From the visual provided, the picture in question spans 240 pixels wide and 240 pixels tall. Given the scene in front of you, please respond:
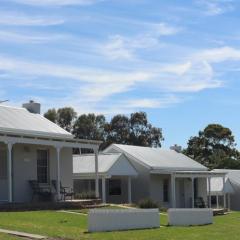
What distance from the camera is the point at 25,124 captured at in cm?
3416

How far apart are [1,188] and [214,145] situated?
218 feet

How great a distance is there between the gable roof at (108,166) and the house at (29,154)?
249 inches

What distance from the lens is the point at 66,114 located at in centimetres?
8331

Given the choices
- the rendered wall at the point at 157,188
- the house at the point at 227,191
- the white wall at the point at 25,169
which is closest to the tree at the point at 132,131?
the house at the point at 227,191

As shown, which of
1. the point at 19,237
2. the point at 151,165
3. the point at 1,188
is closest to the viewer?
the point at 19,237

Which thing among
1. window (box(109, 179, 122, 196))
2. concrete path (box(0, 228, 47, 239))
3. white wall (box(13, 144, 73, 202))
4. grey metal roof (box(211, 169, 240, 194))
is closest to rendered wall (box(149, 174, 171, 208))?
window (box(109, 179, 122, 196))

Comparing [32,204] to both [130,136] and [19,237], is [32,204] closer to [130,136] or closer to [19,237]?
[19,237]

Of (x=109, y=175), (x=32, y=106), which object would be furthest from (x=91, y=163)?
(x=32, y=106)

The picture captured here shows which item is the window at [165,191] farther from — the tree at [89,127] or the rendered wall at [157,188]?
the tree at [89,127]

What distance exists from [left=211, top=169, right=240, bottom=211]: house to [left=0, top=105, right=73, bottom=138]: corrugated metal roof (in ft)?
74.1

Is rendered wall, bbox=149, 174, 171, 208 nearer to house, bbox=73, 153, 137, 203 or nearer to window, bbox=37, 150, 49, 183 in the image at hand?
house, bbox=73, 153, 137, 203

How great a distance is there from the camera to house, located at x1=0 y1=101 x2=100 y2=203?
1205 inches

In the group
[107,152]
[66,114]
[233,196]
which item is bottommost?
[233,196]

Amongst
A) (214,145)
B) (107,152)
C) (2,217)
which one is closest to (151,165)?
(107,152)
